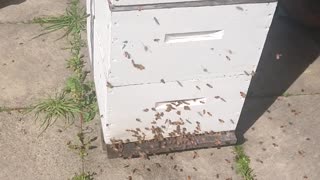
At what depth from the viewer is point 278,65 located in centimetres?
409

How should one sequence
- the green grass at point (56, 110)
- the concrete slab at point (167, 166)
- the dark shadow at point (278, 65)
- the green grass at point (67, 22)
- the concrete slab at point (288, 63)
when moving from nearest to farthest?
the concrete slab at point (167, 166), the green grass at point (56, 110), the dark shadow at point (278, 65), the concrete slab at point (288, 63), the green grass at point (67, 22)

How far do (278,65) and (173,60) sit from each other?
1.74 m

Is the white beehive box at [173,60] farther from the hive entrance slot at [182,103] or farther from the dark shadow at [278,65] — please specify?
the dark shadow at [278,65]

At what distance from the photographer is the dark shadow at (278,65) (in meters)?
3.63

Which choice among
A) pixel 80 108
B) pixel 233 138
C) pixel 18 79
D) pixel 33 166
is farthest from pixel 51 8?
pixel 233 138

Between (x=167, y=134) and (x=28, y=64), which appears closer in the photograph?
(x=167, y=134)

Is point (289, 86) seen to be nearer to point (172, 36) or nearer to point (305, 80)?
point (305, 80)

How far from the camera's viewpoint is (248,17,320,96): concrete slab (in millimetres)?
3861

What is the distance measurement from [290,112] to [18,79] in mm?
2066

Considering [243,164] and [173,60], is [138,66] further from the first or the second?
[243,164]

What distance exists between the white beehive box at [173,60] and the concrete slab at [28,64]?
2.10 ft

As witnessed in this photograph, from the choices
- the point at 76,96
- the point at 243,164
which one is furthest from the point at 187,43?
the point at 76,96

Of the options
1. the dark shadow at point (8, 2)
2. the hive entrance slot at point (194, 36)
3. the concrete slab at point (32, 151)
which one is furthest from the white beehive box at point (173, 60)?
the dark shadow at point (8, 2)

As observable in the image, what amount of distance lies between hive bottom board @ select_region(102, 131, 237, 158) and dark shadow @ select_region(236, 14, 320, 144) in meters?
0.19
